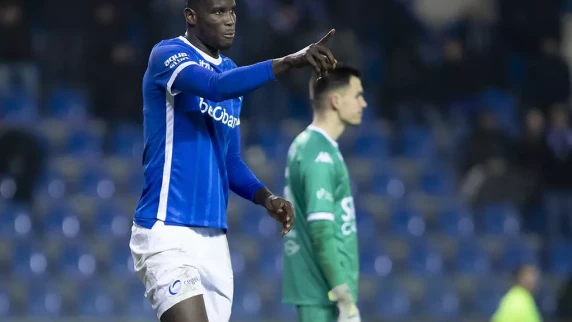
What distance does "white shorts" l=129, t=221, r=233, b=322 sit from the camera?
4.14 metres

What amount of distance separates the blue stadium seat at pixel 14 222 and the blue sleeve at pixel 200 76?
8.00 m

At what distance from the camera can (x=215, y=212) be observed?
436 centimetres

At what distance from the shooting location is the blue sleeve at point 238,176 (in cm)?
469

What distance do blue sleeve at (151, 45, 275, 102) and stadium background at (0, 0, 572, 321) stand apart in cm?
749

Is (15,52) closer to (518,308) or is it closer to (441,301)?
(441,301)

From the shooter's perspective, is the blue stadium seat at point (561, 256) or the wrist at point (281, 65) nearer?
the wrist at point (281, 65)

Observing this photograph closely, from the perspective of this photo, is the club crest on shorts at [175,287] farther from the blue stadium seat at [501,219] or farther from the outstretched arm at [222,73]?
the blue stadium seat at [501,219]

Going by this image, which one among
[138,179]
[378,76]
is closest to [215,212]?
[138,179]

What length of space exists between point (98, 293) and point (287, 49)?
372 cm

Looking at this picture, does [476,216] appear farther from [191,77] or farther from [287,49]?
[191,77]

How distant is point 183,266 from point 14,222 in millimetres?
8115

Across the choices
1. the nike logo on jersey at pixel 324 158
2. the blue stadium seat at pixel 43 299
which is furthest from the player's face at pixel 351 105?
the blue stadium seat at pixel 43 299

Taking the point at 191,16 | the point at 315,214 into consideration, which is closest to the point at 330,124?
the point at 315,214

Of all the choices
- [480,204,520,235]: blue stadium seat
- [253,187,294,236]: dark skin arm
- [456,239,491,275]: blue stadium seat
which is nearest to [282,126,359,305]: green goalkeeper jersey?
[253,187,294,236]: dark skin arm
